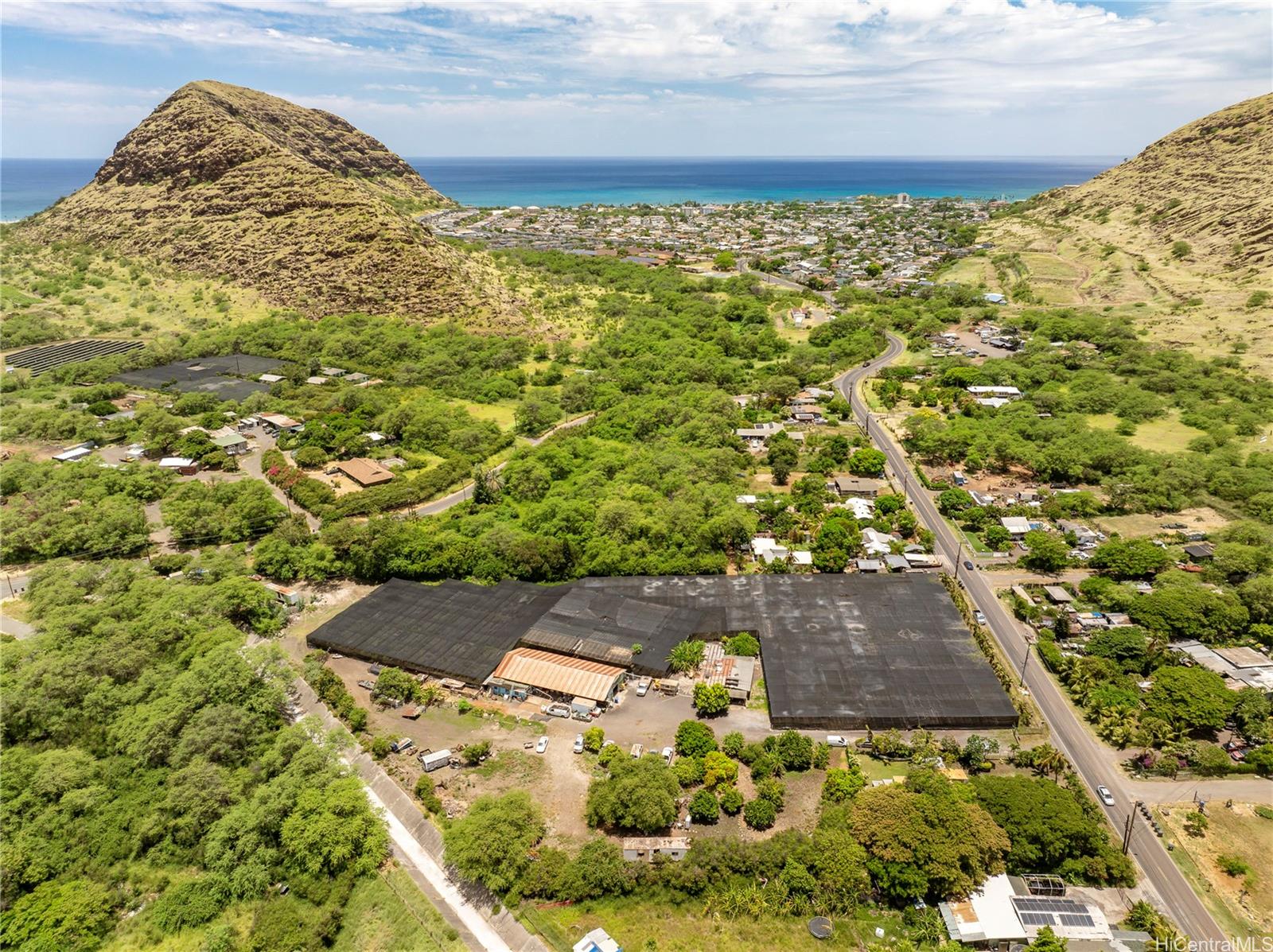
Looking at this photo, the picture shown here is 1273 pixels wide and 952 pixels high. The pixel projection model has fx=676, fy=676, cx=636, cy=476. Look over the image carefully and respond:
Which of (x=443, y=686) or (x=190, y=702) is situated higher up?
(x=190, y=702)

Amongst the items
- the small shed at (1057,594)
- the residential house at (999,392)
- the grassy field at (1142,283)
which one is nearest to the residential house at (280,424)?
the small shed at (1057,594)

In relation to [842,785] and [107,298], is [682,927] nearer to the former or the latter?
[842,785]

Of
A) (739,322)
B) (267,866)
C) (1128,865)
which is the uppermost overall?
(739,322)

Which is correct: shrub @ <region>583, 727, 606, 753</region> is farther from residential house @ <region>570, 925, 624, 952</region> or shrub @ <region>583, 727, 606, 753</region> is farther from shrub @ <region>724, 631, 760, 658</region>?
shrub @ <region>724, 631, 760, 658</region>

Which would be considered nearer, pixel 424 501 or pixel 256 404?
pixel 424 501

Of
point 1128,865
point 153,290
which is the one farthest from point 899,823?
point 153,290

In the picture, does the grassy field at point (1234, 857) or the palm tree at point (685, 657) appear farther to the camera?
the palm tree at point (685, 657)

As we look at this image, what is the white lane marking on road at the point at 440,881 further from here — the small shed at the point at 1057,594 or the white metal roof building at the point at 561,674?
the small shed at the point at 1057,594

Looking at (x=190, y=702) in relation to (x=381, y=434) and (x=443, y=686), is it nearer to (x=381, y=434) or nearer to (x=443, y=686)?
(x=443, y=686)
